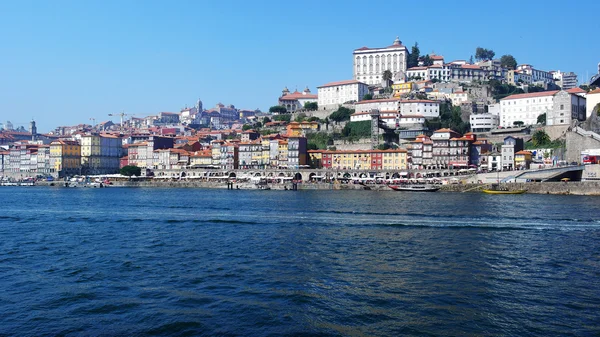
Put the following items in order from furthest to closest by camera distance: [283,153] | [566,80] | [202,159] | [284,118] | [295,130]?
[566,80] < [284,118] < [202,159] < [295,130] < [283,153]

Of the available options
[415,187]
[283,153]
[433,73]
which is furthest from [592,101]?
[433,73]

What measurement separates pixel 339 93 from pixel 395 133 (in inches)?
758

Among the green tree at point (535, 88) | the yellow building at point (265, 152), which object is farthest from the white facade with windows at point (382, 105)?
the green tree at point (535, 88)

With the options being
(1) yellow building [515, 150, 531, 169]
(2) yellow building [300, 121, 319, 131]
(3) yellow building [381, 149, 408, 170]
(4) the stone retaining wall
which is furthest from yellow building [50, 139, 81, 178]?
(1) yellow building [515, 150, 531, 169]

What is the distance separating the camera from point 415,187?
47.6 meters

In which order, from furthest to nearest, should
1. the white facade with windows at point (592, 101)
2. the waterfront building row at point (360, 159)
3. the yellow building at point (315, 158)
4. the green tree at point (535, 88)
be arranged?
the green tree at point (535, 88) → the yellow building at point (315, 158) → the waterfront building row at point (360, 159) → the white facade with windows at point (592, 101)

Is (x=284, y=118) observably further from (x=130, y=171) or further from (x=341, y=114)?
(x=130, y=171)

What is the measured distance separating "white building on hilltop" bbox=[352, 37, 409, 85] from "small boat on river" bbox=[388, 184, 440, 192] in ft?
144

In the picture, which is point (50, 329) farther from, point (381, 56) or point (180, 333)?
point (381, 56)

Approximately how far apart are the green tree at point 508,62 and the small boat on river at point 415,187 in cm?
5475

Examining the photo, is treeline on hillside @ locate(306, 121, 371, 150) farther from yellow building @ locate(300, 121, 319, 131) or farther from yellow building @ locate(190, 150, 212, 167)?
yellow building @ locate(190, 150, 212, 167)

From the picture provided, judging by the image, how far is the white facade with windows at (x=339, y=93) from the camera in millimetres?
80938

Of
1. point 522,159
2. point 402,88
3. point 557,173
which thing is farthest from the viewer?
point 402,88

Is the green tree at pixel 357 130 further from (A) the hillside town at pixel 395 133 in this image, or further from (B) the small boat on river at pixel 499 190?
(B) the small boat on river at pixel 499 190
